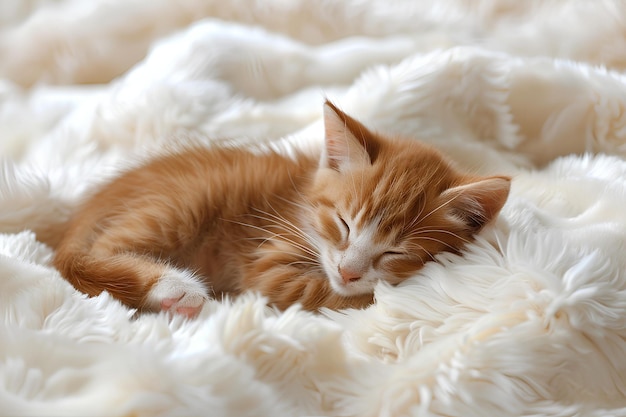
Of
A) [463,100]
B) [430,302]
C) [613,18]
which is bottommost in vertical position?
[430,302]

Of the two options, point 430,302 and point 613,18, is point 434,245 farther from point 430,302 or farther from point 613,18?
point 613,18

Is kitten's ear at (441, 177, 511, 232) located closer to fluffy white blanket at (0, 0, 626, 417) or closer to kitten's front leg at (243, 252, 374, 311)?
fluffy white blanket at (0, 0, 626, 417)

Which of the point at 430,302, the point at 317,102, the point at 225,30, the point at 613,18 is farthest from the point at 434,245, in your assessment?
the point at 613,18

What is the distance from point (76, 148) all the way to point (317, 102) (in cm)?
51

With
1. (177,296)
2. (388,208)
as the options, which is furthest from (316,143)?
(177,296)

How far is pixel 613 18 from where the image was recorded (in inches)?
63.2

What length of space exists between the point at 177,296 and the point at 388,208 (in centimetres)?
33

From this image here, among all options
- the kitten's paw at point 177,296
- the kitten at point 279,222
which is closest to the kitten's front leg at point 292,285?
the kitten at point 279,222

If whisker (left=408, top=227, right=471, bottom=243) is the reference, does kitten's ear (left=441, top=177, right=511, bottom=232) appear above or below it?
above

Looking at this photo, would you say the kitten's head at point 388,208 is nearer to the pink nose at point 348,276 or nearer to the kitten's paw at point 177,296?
the pink nose at point 348,276

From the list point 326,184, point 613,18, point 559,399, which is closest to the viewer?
point 559,399

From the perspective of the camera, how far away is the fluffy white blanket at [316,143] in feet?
2.40

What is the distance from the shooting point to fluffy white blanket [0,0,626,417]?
2.40 feet

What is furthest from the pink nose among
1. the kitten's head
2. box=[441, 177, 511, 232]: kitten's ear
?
box=[441, 177, 511, 232]: kitten's ear
